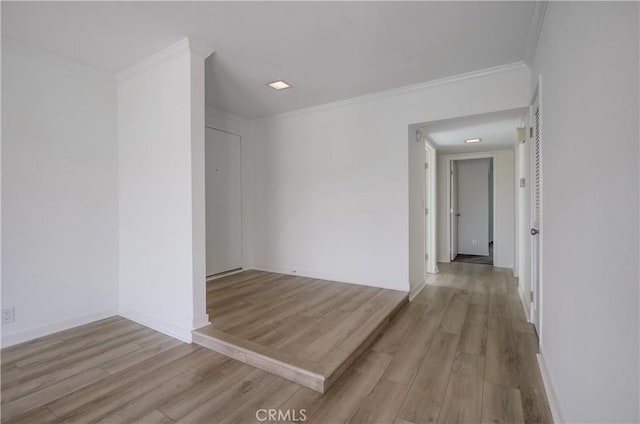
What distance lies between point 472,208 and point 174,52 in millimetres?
6466

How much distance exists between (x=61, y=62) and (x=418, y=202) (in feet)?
13.2

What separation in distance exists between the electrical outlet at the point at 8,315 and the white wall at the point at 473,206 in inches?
288

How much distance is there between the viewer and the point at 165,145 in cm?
260

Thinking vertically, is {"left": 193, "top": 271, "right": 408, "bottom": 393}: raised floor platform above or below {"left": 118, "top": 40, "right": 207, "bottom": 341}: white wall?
below

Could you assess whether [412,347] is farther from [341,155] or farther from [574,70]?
[341,155]

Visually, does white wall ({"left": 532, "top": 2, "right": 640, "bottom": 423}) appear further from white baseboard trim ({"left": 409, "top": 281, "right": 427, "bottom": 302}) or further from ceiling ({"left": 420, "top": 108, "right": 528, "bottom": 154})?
white baseboard trim ({"left": 409, "top": 281, "right": 427, "bottom": 302})

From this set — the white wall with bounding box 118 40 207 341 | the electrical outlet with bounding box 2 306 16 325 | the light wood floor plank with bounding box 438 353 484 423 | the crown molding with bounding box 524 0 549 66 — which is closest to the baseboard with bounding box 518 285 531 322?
the light wood floor plank with bounding box 438 353 484 423

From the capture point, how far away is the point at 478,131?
13.0 feet

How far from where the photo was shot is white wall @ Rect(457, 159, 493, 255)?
658 cm

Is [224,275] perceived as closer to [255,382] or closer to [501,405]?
[255,382]

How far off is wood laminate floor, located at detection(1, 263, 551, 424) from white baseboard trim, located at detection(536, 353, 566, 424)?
0.04 meters

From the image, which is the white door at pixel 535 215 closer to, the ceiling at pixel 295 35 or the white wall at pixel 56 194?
the ceiling at pixel 295 35

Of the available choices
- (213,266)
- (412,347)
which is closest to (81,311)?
(213,266)

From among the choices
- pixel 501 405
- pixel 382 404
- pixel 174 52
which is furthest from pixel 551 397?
pixel 174 52
